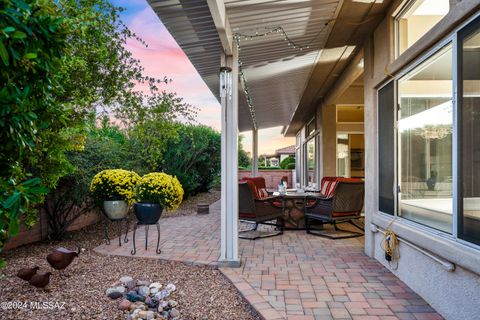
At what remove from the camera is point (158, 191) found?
4590 millimetres

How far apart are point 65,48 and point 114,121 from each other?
4784 mm

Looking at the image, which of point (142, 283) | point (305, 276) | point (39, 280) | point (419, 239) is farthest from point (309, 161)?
point (39, 280)

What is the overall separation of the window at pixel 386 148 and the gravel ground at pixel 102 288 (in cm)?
205

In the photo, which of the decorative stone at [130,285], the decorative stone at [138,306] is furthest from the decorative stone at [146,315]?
the decorative stone at [130,285]

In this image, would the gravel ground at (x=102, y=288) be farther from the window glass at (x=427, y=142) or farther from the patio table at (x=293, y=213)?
the patio table at (x=293, y=213)

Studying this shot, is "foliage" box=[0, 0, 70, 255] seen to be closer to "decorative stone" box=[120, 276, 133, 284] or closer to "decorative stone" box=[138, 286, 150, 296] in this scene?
"decorative stone" box=[138, 286, 150, 296]

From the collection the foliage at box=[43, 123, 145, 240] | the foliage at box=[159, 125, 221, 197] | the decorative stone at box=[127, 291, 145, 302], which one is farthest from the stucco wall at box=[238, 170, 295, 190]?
the decorative stone at box=[127, 291, 145, 302]

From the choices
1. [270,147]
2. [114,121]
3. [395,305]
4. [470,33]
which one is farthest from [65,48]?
[270,147]

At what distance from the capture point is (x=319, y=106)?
31.4 ft

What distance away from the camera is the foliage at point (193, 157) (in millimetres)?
10242

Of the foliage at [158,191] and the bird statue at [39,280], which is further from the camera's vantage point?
the foliage at [158,191]

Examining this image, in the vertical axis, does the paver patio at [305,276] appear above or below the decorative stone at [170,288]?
below

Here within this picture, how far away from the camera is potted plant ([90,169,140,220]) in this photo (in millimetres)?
4883

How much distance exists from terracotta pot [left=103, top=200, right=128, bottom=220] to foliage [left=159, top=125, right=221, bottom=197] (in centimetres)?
441
